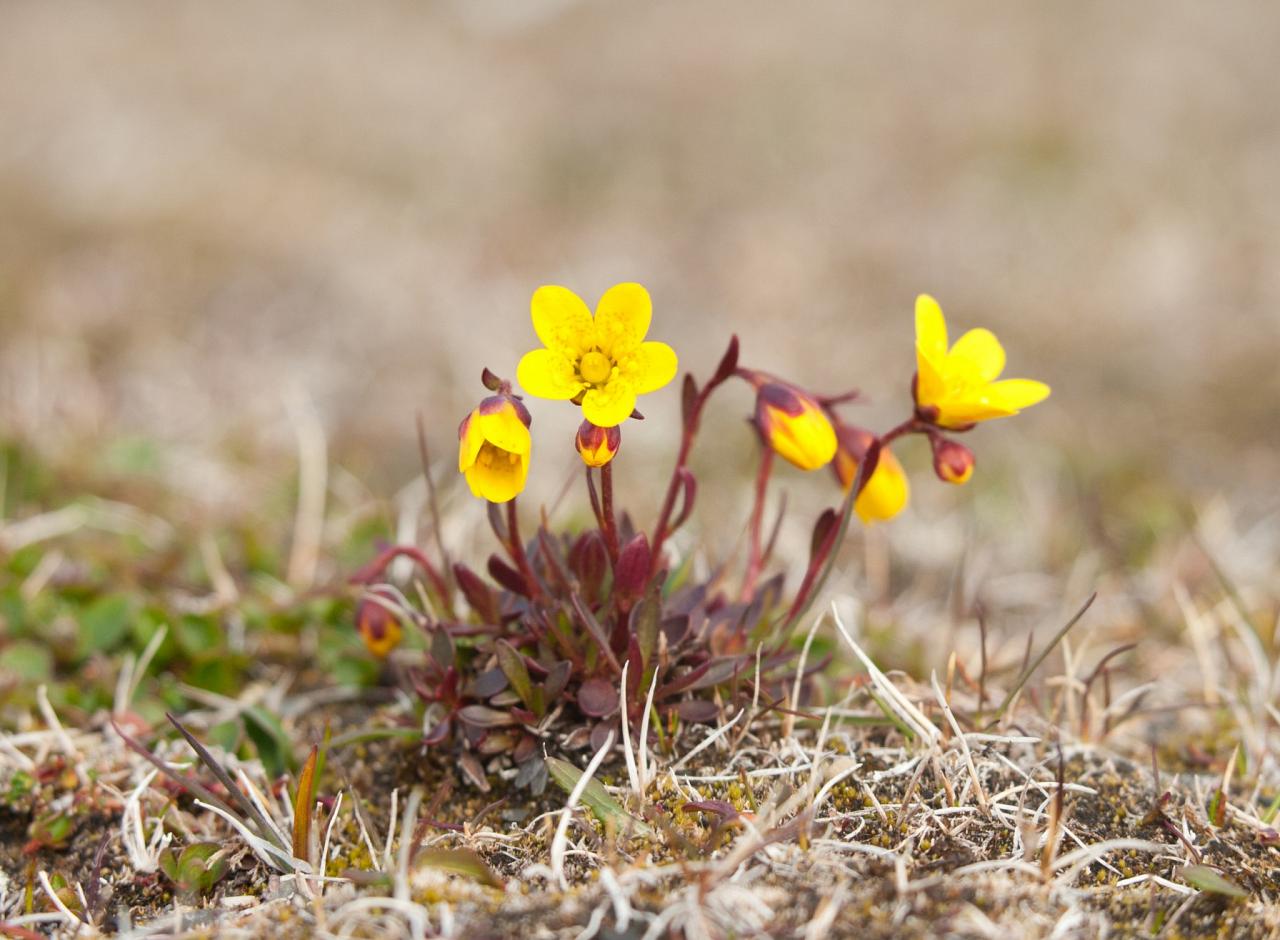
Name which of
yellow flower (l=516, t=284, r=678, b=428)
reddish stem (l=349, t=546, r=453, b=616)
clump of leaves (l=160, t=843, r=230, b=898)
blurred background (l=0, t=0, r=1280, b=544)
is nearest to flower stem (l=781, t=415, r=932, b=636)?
yellow flower (l=516, t=284, r=678, b=428)

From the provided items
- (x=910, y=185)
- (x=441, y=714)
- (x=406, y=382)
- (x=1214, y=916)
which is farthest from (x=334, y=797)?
(x=910, y=185)

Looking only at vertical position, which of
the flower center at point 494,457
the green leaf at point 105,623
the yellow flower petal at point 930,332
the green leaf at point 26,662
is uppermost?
the yellow flower petal at point 930,332

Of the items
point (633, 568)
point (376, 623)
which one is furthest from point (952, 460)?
→ point (376, 623)

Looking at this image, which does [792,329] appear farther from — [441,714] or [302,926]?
[302,926]

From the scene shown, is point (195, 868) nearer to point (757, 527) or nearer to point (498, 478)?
point (498, 478)

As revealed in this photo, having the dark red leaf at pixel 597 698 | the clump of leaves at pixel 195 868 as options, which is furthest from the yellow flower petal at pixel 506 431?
the clump of leaves at pixel 195 868

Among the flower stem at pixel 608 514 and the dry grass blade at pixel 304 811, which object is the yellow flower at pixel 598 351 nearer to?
the flower stem at pixel 608 514

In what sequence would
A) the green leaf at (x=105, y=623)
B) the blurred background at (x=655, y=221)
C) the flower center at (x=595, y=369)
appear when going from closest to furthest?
the flower center at (x=595, y=369), the green leaf at (x=105, y=623), the blurred background at (x=655, y=221)

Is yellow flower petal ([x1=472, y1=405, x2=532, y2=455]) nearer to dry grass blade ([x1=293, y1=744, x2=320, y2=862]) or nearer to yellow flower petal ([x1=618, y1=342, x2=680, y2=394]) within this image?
yellow flower petal ([x1=618, y1=342, x2=680, y2=394])
